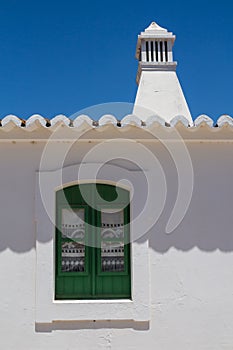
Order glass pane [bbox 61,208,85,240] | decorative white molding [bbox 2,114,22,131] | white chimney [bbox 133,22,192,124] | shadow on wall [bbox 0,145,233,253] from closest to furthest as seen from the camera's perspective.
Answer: decorative white molding [bbox 2,114,22,131]
shadow on wall [bbox 0,145,233,253]
glass pane [bbox 61,208,85,240]
white chimney [bbox 133,22,192,124]

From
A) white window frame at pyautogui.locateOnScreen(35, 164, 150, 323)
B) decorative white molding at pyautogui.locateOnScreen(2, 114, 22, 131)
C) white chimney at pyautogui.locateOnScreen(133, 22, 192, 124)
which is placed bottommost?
white window frame at pyautogui.locateOnScreen(35, 164, 150, 323)

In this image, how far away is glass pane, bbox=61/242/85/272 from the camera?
247 inches

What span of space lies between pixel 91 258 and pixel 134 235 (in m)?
0.66

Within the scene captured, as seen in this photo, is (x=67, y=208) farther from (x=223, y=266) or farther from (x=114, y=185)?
(x=223, y=266)

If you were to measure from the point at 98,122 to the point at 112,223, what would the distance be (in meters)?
1.44

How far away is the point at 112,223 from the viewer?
21.0ft

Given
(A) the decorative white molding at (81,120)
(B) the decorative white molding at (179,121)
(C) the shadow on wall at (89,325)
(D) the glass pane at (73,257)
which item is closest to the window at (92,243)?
(D) the glass pane at (73,257)

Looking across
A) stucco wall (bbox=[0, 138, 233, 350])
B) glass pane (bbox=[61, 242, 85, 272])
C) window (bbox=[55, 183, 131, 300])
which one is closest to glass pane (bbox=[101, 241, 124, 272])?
window (bbox=[55, 183, 131, 300])

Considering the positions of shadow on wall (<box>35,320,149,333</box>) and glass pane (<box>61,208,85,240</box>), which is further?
glass pane (<box>61,208,85,240</box>)

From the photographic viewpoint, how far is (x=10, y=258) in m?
6.18

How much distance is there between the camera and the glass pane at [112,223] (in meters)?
6.37

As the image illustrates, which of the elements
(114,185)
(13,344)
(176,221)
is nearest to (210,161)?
(176,221)

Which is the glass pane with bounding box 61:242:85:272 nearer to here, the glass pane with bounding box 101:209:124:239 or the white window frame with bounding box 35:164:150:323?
the white window frame with bounding box 35:164:150:323

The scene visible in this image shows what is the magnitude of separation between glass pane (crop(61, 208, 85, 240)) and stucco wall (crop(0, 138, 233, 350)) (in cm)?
43
